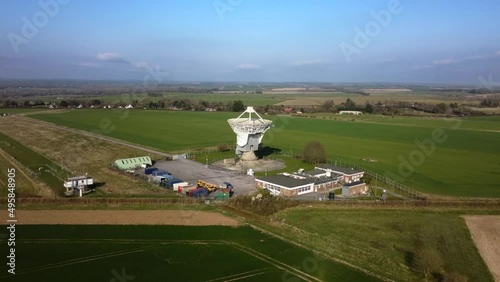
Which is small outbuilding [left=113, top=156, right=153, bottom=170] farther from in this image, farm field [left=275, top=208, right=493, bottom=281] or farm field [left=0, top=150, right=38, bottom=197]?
farm field [left=275, top=208, right=493, bottom=281]

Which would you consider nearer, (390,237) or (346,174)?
(390,237)

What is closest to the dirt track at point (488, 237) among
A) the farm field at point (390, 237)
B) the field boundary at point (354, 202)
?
the farm field at point (390, 237)

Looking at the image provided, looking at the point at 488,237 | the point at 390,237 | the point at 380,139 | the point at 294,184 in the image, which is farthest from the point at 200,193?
the point at 380,139

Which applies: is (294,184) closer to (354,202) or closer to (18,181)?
(354,202)

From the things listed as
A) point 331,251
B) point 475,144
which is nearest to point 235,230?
point 331,251

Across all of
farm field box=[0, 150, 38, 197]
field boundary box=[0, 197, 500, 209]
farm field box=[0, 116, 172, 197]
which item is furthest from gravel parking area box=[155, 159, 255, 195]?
farm field box=[0, 150, 38, 197]

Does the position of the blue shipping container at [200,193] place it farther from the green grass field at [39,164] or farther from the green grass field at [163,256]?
the green grass field at [39,164]
